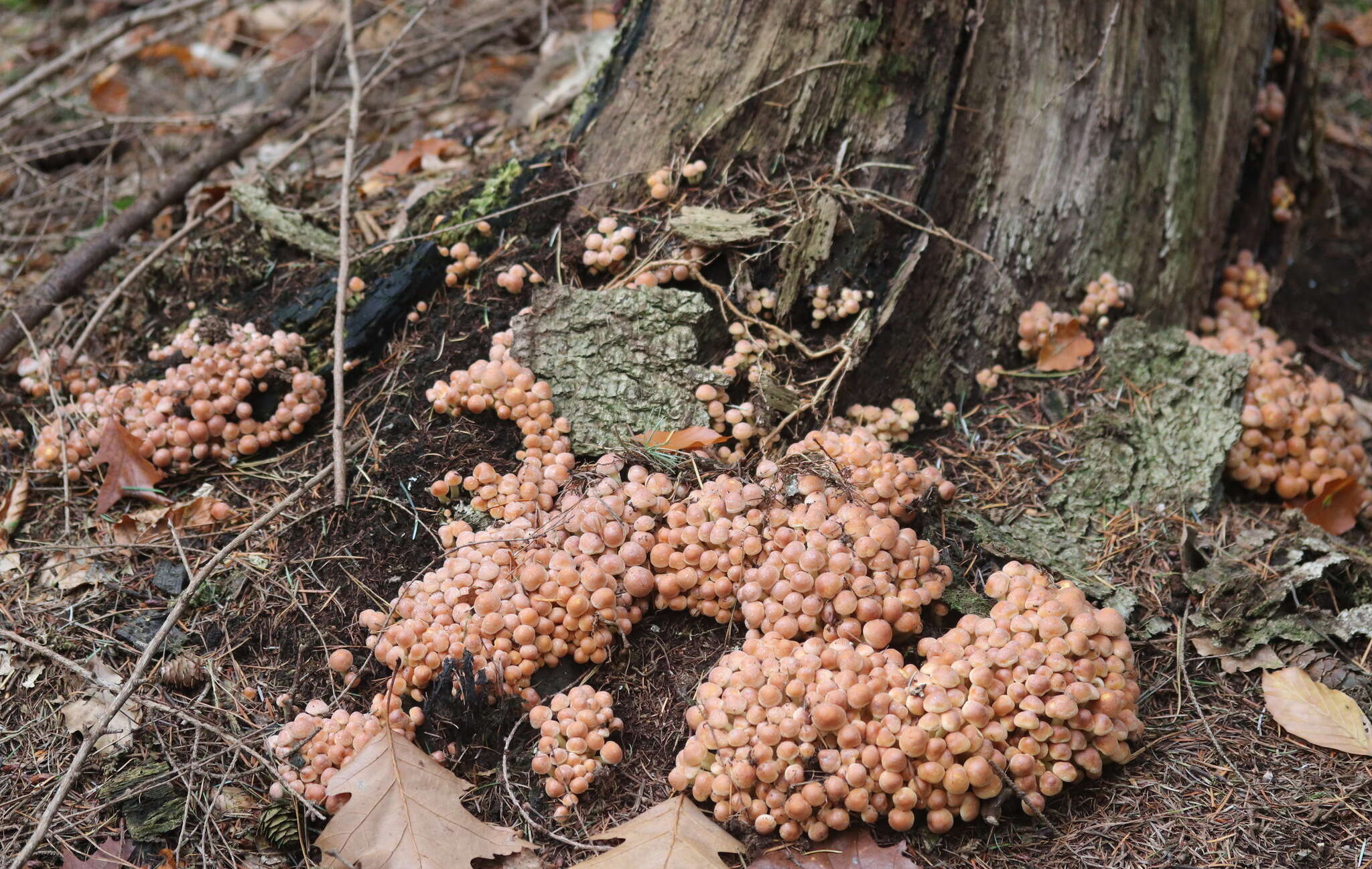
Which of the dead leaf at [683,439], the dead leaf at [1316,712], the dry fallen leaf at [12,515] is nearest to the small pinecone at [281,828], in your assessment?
the dead leaf at [683,439]

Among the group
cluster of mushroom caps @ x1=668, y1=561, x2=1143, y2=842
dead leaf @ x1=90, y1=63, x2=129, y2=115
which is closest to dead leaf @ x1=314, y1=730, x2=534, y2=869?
cluster of mushroom caps @ x1=668, y1=561, x2=1143, y2=842

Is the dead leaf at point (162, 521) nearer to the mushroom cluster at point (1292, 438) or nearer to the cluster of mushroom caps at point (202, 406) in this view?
the cluster of mushroom caps at point (202, 406)

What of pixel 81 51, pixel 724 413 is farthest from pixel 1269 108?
pixel 81 51

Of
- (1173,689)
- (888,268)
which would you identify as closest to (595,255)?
(888,268)

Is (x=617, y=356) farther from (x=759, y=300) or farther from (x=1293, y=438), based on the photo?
(x=1293, y=438)

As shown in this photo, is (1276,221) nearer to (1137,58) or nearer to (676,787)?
(1137,58)
